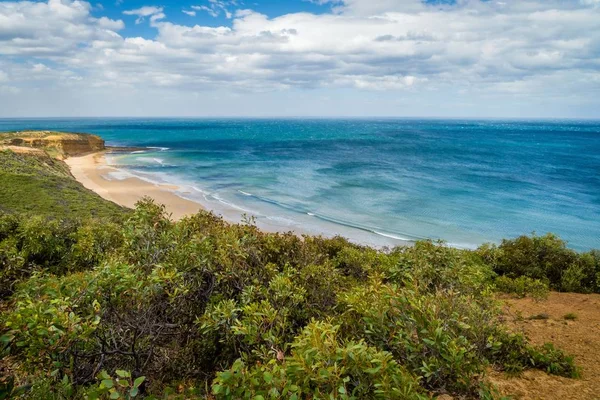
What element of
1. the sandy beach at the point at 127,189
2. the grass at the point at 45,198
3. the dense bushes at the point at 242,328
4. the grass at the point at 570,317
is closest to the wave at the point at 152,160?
the sandy beach at the point at 127,189

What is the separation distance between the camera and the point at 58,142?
63.8m

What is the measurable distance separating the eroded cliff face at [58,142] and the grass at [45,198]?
25242 mm

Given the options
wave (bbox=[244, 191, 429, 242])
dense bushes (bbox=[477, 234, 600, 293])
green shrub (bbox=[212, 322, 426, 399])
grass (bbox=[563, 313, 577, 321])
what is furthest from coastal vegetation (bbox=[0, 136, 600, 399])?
wave (bbox=[244, 191, 429, 242])

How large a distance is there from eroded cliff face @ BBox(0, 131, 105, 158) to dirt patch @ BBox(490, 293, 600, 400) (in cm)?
6527

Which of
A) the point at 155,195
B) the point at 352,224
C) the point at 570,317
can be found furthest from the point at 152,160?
the point at 570,317

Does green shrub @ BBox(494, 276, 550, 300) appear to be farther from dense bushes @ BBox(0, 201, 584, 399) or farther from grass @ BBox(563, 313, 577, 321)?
dense bushes @ BBox(0, 201, 584, 399)

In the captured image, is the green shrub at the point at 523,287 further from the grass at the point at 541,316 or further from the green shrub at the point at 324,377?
the green shrub at the point at 324,377

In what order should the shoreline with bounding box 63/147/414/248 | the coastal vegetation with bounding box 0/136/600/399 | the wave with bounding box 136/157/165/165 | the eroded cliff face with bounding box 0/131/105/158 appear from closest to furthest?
the coastal vegetation with bounding box 0/136/600/399
the shoreline with bounding box 63/147/414/248
the eroded cliff face with bounding box 0/131/105/158
the wave with bounding box 136/157/165/165

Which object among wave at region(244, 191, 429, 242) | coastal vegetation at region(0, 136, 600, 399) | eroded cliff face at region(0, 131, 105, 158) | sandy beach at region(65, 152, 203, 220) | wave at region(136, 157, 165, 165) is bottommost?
wave at region(244, 191, 429, 242)

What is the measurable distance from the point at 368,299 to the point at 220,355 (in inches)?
84.7

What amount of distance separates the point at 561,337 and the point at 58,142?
73.5 m

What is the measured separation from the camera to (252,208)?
35188mm

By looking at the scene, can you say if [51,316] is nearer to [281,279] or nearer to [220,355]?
[220,355]

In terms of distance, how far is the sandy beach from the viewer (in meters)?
34.3
